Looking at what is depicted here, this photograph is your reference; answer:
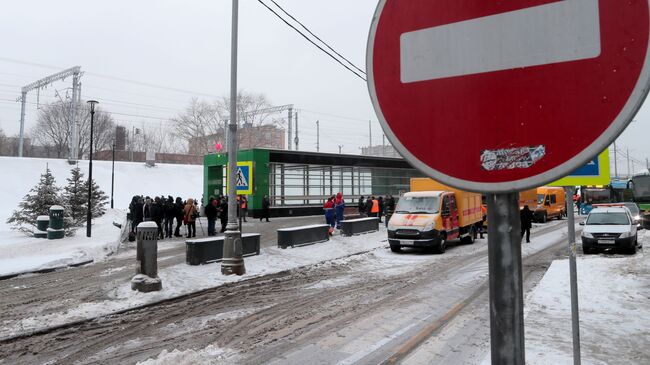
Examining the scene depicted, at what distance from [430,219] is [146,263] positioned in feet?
34.0

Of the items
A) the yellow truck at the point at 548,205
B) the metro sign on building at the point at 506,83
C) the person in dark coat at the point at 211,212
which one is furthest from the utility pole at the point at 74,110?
the metro sign on building at the point at 506,83

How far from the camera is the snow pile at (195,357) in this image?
5.28m

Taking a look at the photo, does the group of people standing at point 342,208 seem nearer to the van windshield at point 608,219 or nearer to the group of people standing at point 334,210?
the group of people standing at point 334,210

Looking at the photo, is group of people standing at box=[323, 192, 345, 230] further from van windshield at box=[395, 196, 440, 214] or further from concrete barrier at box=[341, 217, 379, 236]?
van windshield at box=[395, 196, 440, 214]

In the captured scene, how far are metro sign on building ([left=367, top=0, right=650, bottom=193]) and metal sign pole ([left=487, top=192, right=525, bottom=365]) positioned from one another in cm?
9

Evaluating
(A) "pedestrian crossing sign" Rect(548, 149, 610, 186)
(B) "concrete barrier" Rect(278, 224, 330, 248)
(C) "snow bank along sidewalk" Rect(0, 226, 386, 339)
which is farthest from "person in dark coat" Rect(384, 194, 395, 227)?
(A) "pedestrian crossing sign" Rect(548, 149, 610, 186)

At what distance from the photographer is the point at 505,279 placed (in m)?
1.18

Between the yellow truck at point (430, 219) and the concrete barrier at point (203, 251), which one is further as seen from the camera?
the yellow truck at point (430, 219)

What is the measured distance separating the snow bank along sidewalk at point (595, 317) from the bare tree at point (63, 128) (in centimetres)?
6164

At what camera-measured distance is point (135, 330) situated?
277 inches

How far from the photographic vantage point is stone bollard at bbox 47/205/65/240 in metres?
17.7

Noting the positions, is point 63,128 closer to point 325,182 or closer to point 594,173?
point 325,182

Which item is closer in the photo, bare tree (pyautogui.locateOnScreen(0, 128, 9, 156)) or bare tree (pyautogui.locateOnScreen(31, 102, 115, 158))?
bare tree (pyautogui.locateOnScreen(31, 102, 115, 158))

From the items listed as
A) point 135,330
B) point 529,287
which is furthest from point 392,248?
point 135,330
